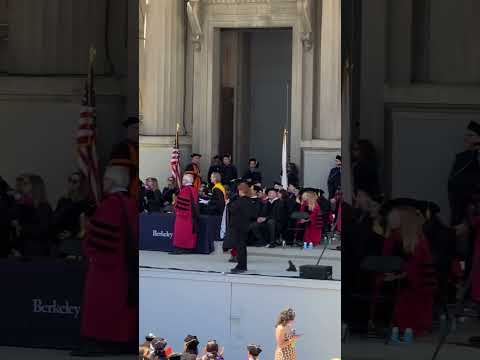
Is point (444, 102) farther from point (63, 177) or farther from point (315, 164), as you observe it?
point (315, 164)

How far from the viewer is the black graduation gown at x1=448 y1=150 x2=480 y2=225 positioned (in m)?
1.84

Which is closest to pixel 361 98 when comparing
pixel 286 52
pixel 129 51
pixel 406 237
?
pixel 406 237

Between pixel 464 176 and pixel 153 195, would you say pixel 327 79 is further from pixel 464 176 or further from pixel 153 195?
pixel 464 176

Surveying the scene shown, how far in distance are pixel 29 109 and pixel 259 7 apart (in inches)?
524

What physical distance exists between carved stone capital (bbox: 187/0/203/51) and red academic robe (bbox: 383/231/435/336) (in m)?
13.0

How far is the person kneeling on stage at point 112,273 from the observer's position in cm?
196

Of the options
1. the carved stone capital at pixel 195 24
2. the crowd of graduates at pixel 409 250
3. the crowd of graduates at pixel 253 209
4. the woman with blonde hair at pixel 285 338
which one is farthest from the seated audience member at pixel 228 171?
the crowd of graduates at pixel 409 250

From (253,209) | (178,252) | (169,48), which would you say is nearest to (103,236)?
(178,252)

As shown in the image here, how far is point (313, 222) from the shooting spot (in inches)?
332

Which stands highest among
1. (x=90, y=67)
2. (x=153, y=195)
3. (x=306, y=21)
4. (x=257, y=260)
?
(x=306, y=21)

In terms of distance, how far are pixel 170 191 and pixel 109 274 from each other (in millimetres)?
7022

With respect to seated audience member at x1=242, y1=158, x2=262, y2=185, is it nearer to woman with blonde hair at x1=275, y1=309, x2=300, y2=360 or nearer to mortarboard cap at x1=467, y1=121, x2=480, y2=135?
woman with blonde hair at x1=275, y1=309, x2=300, y2=360

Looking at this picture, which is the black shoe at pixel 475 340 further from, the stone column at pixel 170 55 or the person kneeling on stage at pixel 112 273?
the stone column at pixel 170 55

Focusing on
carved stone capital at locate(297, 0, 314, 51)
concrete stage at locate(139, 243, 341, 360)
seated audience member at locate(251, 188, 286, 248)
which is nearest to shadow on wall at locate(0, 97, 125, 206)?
concrete stage at locate(139, 243, 341, 360)
